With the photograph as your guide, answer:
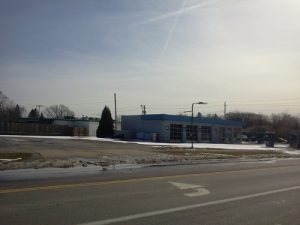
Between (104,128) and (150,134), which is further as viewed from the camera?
(104,128)

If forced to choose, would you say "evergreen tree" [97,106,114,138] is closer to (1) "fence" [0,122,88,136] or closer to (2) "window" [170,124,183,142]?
(1) "fence" [0,122,88,136]

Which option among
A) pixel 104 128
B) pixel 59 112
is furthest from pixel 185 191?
pixel 59 112

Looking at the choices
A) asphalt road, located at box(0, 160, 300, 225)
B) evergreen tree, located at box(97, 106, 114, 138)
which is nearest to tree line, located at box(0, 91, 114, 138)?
evergreen tree, located at box(97, 106, 114, 138)

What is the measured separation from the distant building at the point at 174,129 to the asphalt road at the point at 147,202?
5904cm

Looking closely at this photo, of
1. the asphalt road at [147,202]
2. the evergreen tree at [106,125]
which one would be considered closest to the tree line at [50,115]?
the evergreen tree at [106,125]

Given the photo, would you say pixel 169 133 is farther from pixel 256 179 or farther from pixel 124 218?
pixel 124 218

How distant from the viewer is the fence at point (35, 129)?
8469cm

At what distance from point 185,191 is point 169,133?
64670 mm

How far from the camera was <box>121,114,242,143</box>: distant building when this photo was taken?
77.2 meters

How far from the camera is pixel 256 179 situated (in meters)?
17.7

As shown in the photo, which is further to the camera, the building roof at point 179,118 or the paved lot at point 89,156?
the building roof at point 179,118

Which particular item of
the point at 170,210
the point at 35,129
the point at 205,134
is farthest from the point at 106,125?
the point at 170,210

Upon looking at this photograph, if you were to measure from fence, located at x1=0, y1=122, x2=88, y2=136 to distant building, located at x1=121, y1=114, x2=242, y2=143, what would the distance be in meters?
11.6

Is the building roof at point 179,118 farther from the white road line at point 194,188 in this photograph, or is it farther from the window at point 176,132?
the white road line at point 194,188
